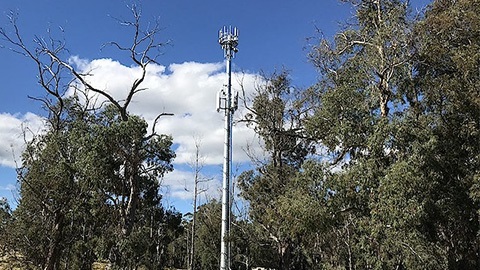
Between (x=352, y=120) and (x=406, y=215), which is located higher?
(x=352, y=120)

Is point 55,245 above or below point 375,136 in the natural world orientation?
below

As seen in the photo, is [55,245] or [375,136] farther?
[55,245]

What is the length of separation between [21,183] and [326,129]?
10934 millimetres

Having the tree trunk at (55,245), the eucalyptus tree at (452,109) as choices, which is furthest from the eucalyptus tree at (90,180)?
the eucalyptus tree at (452,109)

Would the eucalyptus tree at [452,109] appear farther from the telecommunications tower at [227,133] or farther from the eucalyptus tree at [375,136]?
the telecommunications tower at [227,133]

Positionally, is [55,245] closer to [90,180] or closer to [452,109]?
[90,180]

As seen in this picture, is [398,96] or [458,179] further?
[398,96]

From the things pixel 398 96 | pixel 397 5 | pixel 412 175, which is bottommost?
pixel 412 175

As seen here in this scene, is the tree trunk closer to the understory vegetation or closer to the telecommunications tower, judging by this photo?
the understory vegetation

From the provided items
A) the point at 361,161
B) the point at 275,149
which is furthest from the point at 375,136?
the point at 275,149

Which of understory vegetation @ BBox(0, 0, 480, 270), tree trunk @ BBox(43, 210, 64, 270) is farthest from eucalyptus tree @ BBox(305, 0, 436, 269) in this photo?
tree trunk @ BBox(43, 210, 64, 270)

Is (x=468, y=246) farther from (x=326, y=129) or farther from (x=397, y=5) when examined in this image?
(x=397, y=5)

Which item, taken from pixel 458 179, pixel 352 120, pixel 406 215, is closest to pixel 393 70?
pixel 352 120

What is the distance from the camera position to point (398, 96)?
1312 cm
